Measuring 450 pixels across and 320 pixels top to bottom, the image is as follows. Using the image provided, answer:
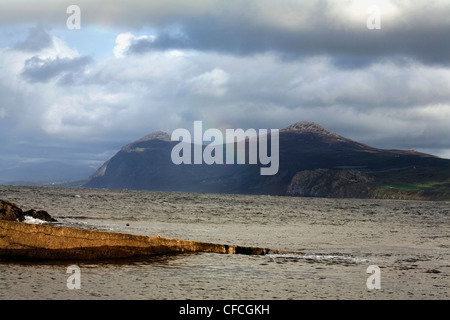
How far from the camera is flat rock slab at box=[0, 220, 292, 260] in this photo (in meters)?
25.5

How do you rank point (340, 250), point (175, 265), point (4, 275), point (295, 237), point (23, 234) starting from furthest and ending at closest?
point (295, 237)
point (340, 250)
point (175, 265)
point (23, 234)
point (4, 275)

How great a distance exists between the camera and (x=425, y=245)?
46.2 m

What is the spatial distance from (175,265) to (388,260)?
15.5 metres

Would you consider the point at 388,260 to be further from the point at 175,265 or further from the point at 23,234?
the point at 23,234

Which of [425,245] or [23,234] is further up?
[23,234]

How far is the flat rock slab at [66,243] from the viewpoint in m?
25.5

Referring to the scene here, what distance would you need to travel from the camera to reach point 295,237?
51.8 m

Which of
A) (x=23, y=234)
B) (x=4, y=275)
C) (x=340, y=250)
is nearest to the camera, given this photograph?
(x=4, y=275)

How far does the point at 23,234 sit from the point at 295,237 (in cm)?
3184

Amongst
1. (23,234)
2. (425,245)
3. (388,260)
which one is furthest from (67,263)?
(425,245)

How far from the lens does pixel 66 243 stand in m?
26.5

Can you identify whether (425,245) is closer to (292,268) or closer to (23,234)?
(292,268)
